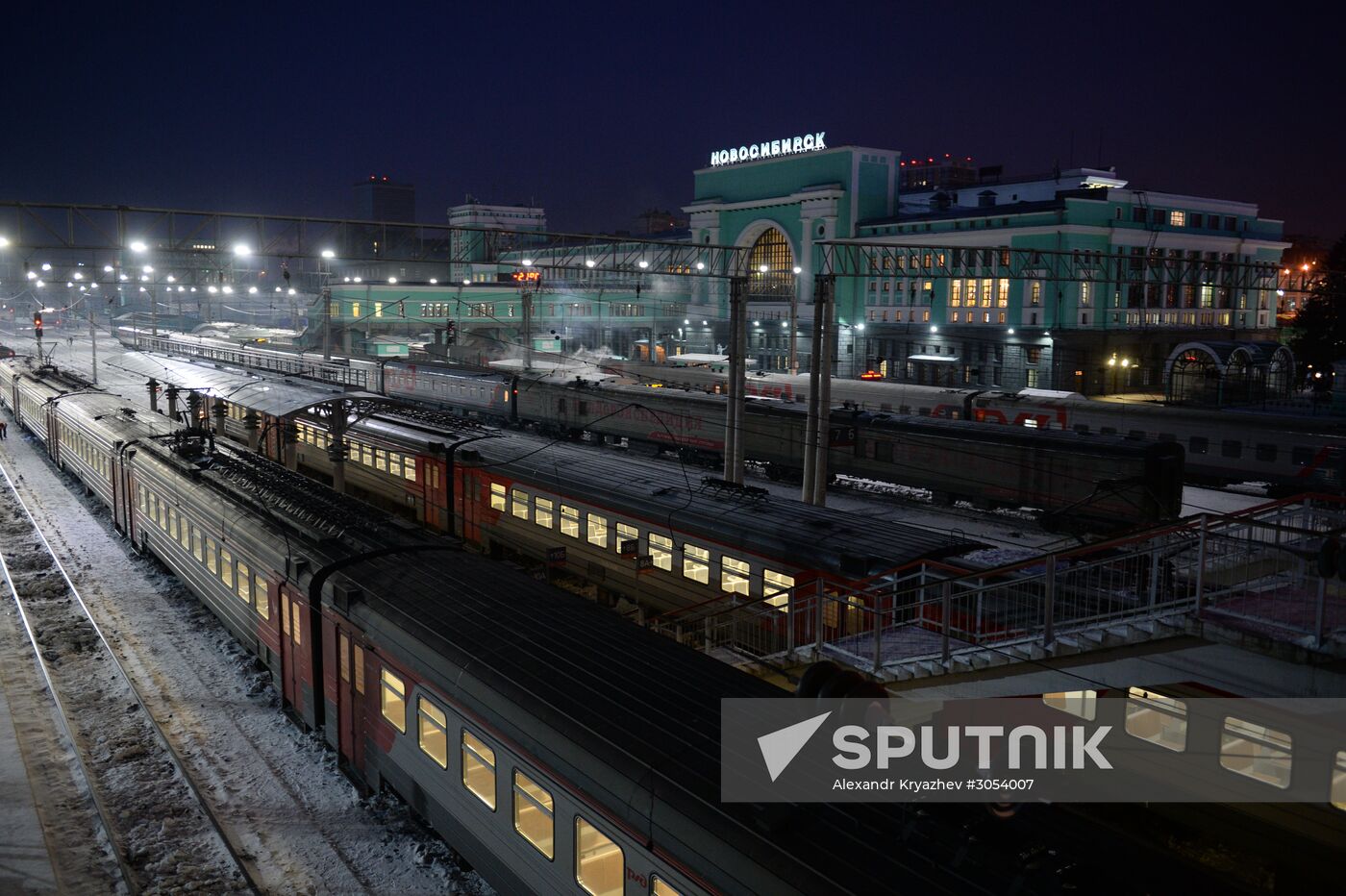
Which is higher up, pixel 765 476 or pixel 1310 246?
pixel 1310 246

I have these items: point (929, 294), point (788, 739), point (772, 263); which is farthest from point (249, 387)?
point (772, 263)

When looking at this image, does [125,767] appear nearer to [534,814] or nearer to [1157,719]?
[534,814]

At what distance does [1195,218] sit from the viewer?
179 ft

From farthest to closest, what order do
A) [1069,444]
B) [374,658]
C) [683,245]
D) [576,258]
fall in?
[576,258], [683,245], [1069,444], [374,658]

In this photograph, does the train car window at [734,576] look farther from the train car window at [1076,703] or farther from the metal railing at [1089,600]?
the train car window at [1076,703]

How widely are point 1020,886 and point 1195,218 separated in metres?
58.9

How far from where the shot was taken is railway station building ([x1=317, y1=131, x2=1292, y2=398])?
160 ft

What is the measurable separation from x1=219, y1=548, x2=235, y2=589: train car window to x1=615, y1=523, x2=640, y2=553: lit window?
599 cm

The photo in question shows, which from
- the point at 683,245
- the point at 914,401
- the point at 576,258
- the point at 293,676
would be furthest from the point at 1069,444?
the point at 576,258

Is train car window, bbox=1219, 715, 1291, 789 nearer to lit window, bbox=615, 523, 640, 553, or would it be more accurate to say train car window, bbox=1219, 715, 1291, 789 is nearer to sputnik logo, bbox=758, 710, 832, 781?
sputnik logo, bbox=758, 710, 832, 781

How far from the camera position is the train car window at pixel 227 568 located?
1434 centimetres

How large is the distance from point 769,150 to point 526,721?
59.2m

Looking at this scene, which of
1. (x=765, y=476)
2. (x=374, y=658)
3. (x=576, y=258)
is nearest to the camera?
(x=374, y=658)

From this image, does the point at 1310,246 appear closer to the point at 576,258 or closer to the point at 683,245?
the point at 576,258
